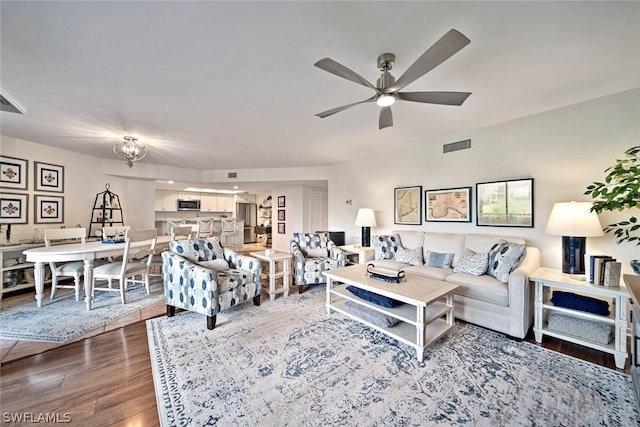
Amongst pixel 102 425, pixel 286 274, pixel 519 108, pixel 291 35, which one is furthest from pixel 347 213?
pixel 102 425

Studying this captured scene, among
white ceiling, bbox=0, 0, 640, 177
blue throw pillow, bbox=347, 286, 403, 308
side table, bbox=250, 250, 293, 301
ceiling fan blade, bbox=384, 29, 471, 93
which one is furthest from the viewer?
side table, bbox=250, 250, 293, 301

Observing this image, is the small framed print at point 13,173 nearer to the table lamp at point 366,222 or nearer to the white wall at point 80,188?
the white wall at point 80,188

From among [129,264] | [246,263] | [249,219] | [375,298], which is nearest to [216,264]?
[246,263]

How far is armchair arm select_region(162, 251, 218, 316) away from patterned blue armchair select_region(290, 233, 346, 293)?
139 cm

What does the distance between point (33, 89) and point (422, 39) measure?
135 inches

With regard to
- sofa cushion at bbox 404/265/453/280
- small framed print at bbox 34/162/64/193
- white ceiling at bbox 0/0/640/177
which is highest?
white ceiling at bbox 0/0/640/177

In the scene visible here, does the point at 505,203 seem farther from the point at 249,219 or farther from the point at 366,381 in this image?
the point at 249,219

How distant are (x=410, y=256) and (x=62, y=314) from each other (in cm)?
455

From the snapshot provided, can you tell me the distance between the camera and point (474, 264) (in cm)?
294

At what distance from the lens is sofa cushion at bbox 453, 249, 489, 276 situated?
9.48 feet

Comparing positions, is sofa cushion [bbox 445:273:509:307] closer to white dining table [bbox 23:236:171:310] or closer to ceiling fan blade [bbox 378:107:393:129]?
ceiling fan blade [bbox 378:107:393:129]

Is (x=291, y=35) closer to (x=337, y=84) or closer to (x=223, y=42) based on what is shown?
(x=223, y=42)

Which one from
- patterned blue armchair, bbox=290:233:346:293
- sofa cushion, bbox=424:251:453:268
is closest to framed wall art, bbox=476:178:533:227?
sofa cushion, bbox=424:251:453:268

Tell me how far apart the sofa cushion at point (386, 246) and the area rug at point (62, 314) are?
11.0ft
